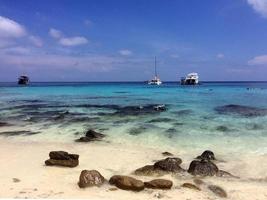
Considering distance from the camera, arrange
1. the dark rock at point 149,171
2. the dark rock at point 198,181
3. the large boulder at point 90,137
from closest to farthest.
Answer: the dark rock at point 198,181, the dark rock at point 149,171, the large boulder at point 90,137

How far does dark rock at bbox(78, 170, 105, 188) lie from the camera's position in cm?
974

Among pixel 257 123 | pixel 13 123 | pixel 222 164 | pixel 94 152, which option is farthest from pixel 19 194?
pixel 257 123

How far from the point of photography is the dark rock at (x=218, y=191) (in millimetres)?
9445

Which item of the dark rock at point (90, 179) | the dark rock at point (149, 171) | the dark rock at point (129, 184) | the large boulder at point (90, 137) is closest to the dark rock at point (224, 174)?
the dark rock at point (149, 171)

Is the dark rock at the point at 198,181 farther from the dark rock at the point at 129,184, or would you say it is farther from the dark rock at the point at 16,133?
the dark rock at the point at 16,133

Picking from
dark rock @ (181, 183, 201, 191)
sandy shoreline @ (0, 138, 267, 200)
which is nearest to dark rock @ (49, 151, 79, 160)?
sandy shoreline @ (0, 138, 267, 200)

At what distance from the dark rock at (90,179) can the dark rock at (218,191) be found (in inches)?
119

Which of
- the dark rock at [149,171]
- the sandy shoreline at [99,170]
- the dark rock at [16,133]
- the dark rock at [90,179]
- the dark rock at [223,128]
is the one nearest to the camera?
the sandy shoreline at [99,170]

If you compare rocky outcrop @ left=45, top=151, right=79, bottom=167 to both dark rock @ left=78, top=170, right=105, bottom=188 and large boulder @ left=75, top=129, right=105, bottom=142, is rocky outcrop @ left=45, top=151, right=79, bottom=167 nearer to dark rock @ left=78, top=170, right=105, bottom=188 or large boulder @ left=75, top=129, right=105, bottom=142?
dark rock @ left=78, top=170, right=105, bottom=188

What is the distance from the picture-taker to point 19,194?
908cm

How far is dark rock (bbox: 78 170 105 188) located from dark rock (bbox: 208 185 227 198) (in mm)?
3033

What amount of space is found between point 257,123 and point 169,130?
21.7 ft

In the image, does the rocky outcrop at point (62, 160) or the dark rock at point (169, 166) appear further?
the rocky outcrop at point (62, 160)

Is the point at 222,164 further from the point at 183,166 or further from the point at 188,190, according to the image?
the point at 188,190
